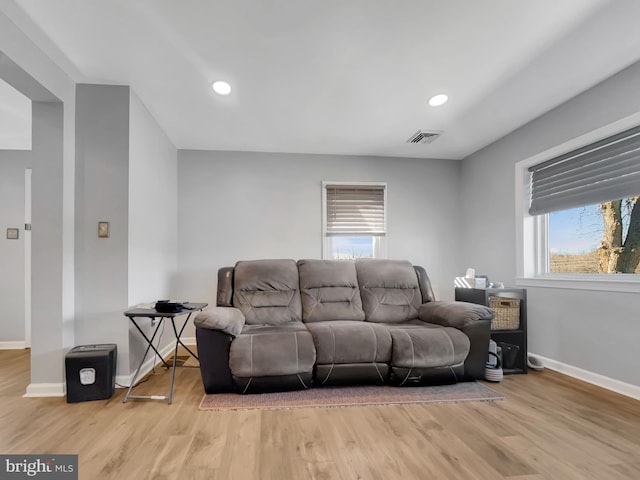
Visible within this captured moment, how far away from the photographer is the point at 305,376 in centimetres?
263

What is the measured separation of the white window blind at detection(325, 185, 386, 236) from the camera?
448 centimetres

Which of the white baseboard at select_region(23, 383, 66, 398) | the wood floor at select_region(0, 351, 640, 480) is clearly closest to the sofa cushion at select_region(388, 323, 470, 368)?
the wood floor at select_region(0, 351, 640, 480)

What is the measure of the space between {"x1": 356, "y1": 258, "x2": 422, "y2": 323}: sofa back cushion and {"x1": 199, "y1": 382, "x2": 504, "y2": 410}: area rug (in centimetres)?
80

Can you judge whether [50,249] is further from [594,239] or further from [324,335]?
[594,239]

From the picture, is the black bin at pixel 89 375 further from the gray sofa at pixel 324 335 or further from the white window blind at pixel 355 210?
the white window blind at pixel 355 210

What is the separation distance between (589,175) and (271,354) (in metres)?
3.00

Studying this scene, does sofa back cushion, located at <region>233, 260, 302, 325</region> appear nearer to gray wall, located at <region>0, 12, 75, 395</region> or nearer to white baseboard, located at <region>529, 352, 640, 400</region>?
gray wall, located at <region>0, 12, 75, 395</region>

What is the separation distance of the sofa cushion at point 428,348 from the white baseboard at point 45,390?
2.53 m

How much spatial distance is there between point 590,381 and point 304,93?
11.0ft

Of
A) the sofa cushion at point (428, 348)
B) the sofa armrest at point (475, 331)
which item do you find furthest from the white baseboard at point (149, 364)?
the sofa armrest at point (475, 331)

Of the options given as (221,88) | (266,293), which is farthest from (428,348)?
(221,88)

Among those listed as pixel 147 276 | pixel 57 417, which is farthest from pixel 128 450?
pixel 147 276

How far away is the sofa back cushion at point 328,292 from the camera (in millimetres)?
3352

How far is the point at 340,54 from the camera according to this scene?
2422 mm
